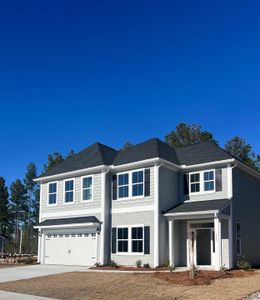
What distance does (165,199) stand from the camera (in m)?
26.3

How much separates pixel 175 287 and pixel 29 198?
209ft

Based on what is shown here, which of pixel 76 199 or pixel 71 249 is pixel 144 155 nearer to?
pixel 76 199

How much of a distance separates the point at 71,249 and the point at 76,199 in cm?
330

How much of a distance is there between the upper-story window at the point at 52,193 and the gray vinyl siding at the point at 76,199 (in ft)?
1.15

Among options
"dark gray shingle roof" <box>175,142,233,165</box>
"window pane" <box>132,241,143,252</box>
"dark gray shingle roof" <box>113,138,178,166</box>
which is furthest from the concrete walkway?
"dark gray shingle roof" <box>175,142,233,165</box>

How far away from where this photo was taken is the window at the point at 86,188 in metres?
28.8

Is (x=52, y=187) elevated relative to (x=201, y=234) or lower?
elevated

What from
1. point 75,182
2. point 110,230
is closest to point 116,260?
point 110,230

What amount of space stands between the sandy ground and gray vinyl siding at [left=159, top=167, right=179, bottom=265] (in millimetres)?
4965

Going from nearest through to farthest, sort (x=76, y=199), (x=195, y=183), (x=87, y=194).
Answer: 1. (x=195, y=183)
2. (x=87, y=194)
3. (x=76, y=199)

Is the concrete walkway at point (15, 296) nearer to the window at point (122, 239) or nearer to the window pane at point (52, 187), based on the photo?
the window at point (122, 239)

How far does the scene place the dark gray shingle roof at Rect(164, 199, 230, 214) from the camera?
2392 centimetres

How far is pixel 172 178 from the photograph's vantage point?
89.6ft

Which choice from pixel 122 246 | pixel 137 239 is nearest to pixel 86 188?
pixel 122 246
